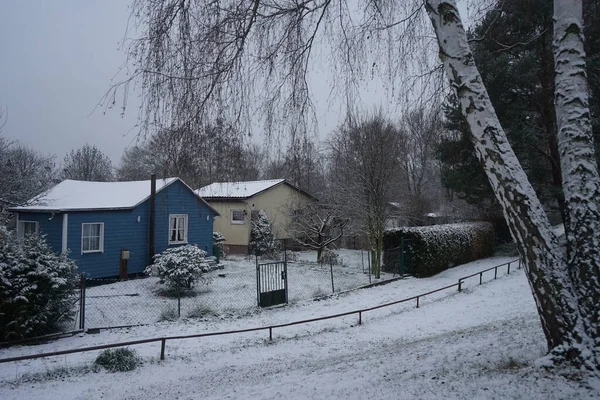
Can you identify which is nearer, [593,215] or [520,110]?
[593,215]

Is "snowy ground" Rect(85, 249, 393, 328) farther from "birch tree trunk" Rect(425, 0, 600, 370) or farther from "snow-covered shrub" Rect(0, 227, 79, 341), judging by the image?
"birch tree trunk" Rect(425, 0, 600, 370)

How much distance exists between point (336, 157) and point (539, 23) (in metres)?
8.67

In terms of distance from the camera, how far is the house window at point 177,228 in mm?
19656

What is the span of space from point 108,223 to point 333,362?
12.7 m

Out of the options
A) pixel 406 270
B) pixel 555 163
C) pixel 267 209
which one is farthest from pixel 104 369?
pixel 267 209

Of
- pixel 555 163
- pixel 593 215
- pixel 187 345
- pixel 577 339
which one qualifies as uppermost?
pixel 555 163

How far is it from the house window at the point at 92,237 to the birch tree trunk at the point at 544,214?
15.3 meters

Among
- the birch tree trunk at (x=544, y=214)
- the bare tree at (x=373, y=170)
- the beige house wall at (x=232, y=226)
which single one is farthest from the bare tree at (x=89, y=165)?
the birch tree trunk at (x=544, y=214)

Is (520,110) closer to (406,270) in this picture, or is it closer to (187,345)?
(406,270)

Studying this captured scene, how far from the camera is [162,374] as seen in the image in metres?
7.35

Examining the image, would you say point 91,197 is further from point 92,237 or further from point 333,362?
point 333,362

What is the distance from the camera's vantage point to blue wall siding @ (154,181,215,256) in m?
18.9

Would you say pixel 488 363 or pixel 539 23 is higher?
pixel 539 23

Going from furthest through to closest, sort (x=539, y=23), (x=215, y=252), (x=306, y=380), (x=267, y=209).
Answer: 1. (x=267, y=209)
2. (x=215, y=252)
3. (x=539, y=23)
4. (x=306, y=380)
